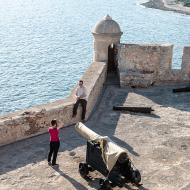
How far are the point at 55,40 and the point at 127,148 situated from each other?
46901 millimetres

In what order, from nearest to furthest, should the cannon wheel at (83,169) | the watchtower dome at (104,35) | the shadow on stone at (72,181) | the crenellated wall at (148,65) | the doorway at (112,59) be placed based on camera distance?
the shadow on stone at (72,181)
the cannon wheel at (83,169)
the crenellated wall at (148,65)
the watchtower dome at (104,35)
the doorway at (112,59)

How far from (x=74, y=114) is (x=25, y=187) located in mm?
3119

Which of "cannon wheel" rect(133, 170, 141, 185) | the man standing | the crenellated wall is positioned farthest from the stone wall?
the crenellated wall

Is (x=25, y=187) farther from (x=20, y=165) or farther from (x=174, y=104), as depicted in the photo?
(x=174, y=104)

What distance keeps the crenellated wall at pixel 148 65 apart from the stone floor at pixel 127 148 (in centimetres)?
151

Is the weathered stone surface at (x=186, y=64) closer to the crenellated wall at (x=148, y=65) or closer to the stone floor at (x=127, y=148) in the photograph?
the crenellated wall at (x=148, y=65)

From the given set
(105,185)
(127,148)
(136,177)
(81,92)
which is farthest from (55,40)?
(105,185)

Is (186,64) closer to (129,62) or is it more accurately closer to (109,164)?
(129,62)

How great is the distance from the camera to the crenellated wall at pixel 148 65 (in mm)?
13766

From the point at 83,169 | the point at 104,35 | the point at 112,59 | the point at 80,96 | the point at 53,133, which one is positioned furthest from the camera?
the point at 112,59

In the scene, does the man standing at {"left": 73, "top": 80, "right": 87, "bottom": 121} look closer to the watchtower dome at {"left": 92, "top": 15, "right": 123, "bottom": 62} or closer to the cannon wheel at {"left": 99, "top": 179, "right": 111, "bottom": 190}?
the cannon wheel at {"left": 99, "top": 179, "right": 111, "bottom": 190}

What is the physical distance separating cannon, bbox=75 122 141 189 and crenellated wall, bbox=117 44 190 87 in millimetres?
6428

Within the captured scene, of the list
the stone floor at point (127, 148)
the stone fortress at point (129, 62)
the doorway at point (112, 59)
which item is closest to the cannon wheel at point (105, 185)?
the stone floor at point (127, 148)

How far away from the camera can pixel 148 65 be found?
14.1m
